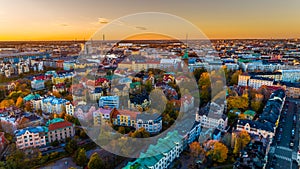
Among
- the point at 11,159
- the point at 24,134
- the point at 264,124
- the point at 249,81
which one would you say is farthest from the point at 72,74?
the point at 264,124

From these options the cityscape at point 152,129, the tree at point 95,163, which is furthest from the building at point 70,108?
the tree at point 95,163

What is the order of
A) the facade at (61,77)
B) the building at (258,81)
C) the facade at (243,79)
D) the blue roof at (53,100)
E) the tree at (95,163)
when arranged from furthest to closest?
the facade at (61,77) < the facade at (243,79) < the building at (258,81) < the blue roof at (53,100) < the tree at (95,163)

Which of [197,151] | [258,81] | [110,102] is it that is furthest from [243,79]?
[197,151]

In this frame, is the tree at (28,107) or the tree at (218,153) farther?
the tree at (28,107)

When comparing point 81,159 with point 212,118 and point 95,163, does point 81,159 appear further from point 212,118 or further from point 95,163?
point 212,118

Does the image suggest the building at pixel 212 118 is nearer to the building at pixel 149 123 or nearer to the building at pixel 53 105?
the building at pixel 149 123

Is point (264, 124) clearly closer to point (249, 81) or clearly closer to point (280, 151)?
point (280, 151)
